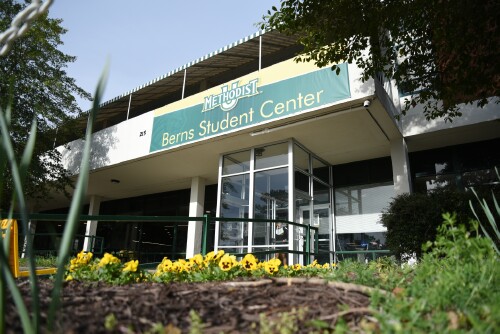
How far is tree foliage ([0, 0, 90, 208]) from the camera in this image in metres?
11.0

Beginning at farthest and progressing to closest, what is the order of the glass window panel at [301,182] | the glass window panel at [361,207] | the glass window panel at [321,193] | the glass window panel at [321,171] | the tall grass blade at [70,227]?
the glass window panel at [321,171]
the glass window panel at [321,193]
the glass window panel at [361,207]
the glass window panel at [301,182]
the tall grass blade at [70,227]

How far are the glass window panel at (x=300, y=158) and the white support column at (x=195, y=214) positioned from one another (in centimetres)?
474

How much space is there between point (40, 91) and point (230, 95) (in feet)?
22.5

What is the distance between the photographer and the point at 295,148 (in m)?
9.67

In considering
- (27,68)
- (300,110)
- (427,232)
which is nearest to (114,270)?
(427,232)

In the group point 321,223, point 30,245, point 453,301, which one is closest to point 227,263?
point 453,301

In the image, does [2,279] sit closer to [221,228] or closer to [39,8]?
[39,8]

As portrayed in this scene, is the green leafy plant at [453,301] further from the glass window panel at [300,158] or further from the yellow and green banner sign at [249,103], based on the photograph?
the glass window panel at [300,158]

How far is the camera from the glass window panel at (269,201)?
355 inches

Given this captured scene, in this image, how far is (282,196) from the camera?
9.28 meters

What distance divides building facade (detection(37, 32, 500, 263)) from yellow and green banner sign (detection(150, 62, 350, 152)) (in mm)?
30

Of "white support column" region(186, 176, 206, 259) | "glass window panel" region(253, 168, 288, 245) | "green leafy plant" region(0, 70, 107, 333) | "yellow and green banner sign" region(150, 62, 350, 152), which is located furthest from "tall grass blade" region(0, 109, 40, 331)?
"white support column" region(186, 176, 206, 259)

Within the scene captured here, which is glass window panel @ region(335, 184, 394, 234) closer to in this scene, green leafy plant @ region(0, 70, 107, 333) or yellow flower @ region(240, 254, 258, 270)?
yellow flower @ region(240, 254, 258, 270)

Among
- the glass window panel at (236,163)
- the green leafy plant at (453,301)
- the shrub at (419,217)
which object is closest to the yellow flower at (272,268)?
the green leafy plant at (453,301)
